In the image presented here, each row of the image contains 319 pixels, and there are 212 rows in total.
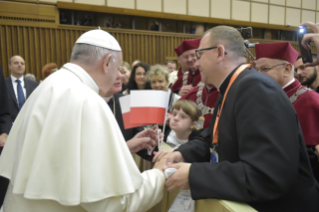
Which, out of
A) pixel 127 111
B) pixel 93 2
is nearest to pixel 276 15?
pixel 93 2

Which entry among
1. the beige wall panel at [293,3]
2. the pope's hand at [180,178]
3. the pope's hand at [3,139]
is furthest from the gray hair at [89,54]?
the beige wall panel at [293,3]

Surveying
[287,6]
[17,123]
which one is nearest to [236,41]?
[17,123]

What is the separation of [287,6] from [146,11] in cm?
705

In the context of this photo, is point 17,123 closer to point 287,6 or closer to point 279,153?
point 279,153

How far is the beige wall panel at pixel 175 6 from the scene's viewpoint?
380 inches

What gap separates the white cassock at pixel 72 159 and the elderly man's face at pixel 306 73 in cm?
300

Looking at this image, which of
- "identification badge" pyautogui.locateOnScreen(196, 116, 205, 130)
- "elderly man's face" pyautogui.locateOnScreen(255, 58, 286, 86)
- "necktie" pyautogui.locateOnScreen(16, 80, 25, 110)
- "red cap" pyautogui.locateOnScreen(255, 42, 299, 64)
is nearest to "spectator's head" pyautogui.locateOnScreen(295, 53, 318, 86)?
"red cap" pyautogui.locateOnScreen(255, 42, 299, 64)

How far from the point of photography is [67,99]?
126 centimetres

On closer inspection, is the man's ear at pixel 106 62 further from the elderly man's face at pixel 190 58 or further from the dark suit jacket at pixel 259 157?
the elderly man's face at pixel 190 58

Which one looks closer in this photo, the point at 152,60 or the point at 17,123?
the point at 17,123

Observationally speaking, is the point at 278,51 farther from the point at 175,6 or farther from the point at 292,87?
the point at 175,6

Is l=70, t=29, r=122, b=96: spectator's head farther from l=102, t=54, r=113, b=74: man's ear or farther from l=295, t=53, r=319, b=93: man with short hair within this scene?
l=295, t=53, r=319, b=93: man with short hair

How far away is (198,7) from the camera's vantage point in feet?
33.3

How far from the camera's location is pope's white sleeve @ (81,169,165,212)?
1208 mm
